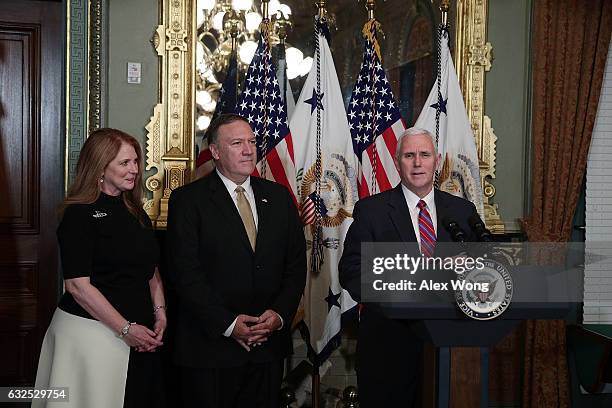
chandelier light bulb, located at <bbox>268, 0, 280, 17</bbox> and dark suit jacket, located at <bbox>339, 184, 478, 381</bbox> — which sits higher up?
chandelier light bulb, located at <bbox>268, 0, 280, 17</bbox>

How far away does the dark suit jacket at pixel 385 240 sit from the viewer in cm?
274

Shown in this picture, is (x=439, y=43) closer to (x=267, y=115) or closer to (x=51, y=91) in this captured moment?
(x=267, y=115)

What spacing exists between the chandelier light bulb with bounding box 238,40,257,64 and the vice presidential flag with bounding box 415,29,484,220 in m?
1.02

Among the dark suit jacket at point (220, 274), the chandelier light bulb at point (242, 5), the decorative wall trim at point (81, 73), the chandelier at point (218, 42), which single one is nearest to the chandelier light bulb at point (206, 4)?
the chandelier at point (218, 42)

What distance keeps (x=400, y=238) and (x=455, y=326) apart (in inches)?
23.8

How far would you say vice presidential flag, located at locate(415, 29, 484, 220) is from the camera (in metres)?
4.04

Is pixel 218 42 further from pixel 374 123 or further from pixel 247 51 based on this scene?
pixel 374 123

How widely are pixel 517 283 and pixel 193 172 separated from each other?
2.25 metres

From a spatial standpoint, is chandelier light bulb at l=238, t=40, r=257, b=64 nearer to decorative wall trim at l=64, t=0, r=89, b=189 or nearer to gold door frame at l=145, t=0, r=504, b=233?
gold door frame at l=145, t=0, r=504, b=233

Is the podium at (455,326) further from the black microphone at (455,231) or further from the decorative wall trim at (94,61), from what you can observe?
the decorative wall trim at (94,61)

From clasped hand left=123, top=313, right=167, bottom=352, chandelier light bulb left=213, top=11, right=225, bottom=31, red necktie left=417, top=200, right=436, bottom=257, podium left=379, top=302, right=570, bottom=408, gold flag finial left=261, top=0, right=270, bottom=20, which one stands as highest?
gold flag finial left=261, top=0, right=270, bottom=20

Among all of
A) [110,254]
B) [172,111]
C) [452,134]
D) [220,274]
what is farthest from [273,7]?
[110,254]

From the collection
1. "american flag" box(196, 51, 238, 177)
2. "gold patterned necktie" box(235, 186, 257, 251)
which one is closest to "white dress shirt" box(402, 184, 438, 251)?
"gold patterned necktie" box(235, 186, 257, 251)

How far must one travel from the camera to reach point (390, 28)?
14.0 ft
